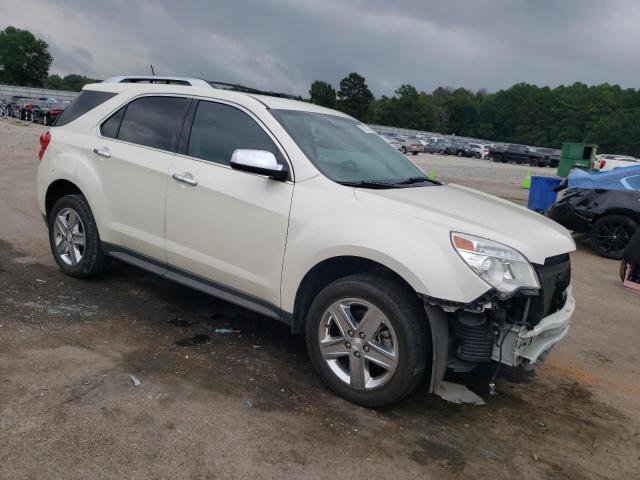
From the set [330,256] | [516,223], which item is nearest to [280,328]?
[330,256]

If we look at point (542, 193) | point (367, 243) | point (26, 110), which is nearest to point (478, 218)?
point (367, 243)

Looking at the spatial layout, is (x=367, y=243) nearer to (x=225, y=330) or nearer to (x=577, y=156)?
(x=225, y=330)

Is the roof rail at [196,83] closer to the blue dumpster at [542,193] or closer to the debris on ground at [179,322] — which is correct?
the debris on ground at [179,322]

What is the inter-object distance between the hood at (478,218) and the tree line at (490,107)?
9725 centimetres

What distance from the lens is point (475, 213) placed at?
3502 millimetres

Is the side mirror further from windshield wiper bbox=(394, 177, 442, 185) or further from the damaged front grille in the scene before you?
the damaged front grille

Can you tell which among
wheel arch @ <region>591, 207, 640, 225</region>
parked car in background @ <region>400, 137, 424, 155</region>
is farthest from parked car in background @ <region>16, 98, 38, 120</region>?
wheel arch @ <region>591, 207, 640, 225</region>

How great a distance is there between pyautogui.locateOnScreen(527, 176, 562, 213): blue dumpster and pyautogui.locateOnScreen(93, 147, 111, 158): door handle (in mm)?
9152

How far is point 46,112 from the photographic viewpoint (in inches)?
1298

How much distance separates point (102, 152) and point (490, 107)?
137 meters

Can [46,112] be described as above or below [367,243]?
above

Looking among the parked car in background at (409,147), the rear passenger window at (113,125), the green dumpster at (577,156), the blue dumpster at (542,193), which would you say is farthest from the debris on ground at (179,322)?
the parked car in background at (409,147)

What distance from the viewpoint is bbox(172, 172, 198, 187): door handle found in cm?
402

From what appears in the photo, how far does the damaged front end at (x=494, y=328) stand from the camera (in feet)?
10.1
